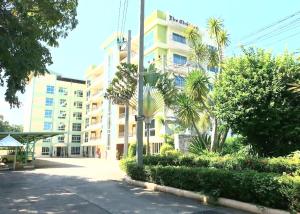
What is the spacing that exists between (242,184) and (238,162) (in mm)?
4926

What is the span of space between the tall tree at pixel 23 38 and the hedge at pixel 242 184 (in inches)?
253

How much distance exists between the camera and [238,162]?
13945mm

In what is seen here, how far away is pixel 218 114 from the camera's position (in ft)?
52.7

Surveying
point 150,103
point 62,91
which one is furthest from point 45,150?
point 150,103

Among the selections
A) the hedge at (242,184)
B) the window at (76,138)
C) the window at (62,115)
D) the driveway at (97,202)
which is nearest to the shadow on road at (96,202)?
the driveway at (97,202)

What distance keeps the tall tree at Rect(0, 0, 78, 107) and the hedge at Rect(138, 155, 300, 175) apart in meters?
7.91

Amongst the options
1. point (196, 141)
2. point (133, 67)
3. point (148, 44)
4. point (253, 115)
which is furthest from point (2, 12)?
point (148, 44)

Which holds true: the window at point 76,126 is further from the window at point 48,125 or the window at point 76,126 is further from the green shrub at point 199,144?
the green shrub at point 199,144

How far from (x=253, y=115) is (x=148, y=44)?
96.7 feet

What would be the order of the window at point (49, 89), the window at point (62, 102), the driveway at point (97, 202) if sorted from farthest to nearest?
the window at point (62, 102) → the window at point (49, 89) → the driveway at point (97, 202)

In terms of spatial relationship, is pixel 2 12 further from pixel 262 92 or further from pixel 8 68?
pixel 262 92

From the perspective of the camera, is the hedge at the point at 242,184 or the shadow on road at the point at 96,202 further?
the shadow on road at the point at 96,202

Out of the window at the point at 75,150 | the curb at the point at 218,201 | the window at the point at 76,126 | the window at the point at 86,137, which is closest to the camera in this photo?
the curb at the point at 218,201

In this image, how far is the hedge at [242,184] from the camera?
25.9ft
